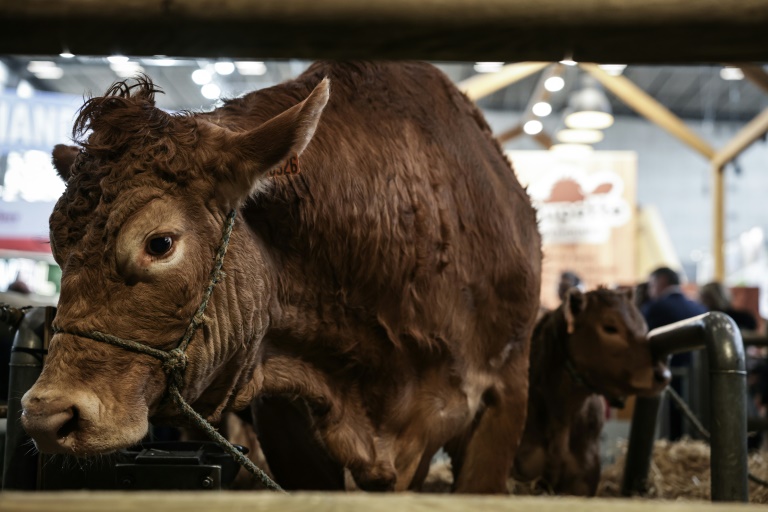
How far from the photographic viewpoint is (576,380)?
4.62 metres

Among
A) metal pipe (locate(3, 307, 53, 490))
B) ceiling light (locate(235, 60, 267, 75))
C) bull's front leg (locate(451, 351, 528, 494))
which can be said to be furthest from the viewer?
ceiling light (locate(235, 60, 267, 75))

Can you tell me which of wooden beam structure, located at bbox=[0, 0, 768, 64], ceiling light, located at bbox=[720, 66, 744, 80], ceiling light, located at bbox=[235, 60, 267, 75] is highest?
ceiling light, located at bbox=[720, 66, 744, 80]

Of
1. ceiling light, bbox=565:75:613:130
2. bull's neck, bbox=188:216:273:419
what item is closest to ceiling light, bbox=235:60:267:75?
ceiling light, bbox=565:75:613:130

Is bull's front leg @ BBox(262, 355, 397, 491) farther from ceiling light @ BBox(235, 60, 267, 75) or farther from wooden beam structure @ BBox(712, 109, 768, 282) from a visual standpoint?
ceiling light @ BBox(235, 60, 267, 75)

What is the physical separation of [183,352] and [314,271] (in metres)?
0.57

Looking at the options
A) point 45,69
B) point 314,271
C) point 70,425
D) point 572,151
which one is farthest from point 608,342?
point 45,69

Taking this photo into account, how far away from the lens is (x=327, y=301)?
2539 mm

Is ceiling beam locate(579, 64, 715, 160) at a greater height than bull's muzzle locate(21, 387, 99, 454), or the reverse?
ceiling beam locate(579, 64, 715, 160)

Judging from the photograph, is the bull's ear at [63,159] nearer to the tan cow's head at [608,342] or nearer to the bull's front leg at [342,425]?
the bull's front leg at [342,425]

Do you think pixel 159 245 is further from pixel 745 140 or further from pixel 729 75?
pixel 729 75

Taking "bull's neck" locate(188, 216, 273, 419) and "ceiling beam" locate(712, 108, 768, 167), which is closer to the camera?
"bull's neck" locate(188, 216, 273, 419)

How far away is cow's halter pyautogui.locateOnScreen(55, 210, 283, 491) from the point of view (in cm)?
193

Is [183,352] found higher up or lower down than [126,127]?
lower down

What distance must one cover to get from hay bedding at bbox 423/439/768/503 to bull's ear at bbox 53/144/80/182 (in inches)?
94.4
